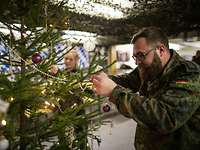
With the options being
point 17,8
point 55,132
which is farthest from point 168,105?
point 17,8

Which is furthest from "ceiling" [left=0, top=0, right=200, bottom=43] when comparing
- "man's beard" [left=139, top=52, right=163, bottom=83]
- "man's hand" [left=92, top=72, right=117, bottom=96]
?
"man's hand" [left=92, top=72, right=117, bottom=96]

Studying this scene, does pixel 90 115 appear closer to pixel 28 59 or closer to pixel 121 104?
pixel 121 104

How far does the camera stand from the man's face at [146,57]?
226 cm

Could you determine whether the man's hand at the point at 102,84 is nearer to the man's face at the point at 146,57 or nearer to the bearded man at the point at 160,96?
the bearded man at the point at 160,96

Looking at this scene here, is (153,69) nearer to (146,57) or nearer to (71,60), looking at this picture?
(146,57)

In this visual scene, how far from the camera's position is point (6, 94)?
171 centimetres

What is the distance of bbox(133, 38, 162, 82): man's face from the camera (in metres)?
2.26

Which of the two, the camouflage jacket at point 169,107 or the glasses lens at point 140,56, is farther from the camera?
the glasses lens at point 140,56

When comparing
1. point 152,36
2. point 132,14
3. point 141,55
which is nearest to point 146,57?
point 141,55

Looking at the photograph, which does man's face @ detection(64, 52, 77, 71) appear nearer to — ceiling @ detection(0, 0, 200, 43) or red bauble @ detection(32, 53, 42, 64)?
ceiling @ detection(0, 0, 200, 43)

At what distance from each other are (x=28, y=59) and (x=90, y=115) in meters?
0.54

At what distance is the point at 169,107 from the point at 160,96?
114 mm

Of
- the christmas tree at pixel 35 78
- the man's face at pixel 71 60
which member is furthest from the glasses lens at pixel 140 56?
the man's face at pixel 71 60

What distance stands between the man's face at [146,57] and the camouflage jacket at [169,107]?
6cm
